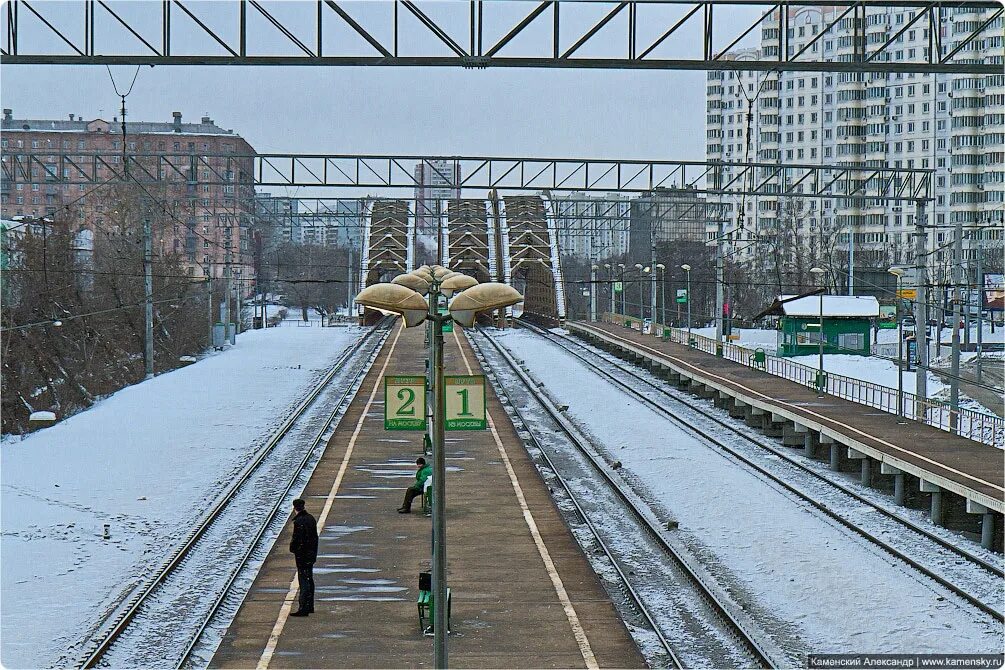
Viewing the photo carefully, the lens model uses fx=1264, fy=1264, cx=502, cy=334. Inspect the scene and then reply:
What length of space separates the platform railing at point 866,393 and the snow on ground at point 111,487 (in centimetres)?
1581

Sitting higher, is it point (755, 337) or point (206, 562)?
point (755, 337)

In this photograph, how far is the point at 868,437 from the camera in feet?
87.0

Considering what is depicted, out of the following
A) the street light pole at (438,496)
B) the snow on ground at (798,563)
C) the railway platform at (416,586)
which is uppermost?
the street light pole at (438,496)

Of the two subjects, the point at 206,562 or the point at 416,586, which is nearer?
the point at 416,586

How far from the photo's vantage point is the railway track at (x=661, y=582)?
14.3 metres

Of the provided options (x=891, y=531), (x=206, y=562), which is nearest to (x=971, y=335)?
(x=891, y=531)

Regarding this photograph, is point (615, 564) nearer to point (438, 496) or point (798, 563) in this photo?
point (798, 563)

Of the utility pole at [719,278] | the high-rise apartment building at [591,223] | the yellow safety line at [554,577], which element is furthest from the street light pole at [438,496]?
the utility pole at [719,278]

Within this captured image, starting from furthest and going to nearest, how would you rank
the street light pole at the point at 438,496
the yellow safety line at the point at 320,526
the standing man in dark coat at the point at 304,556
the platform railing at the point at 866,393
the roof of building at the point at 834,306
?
the roof of building at the point at 834,306 → the platform railing at the point at 866,393 → the standing man in dark coat at the point at 304,556 → the yellow safety line at the point at 320,526 → the street light pole at the point at 438,496

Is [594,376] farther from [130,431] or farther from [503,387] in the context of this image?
[130,431]

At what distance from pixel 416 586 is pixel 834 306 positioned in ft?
138

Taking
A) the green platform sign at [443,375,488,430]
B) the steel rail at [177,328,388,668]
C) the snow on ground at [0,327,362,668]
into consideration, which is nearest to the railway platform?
the steel rail at [177,328,388,668]

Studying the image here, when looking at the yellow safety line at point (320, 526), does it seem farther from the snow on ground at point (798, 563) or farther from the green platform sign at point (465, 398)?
the snow on ground at point (798, 563)

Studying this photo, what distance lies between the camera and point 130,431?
32.8 metres
